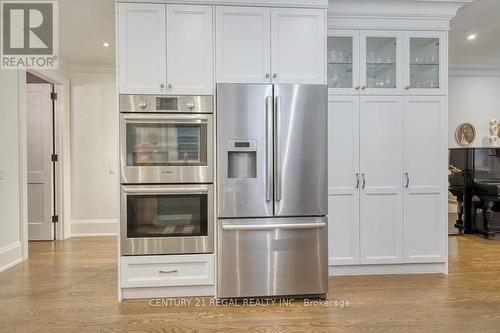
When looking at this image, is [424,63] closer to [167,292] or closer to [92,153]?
[167,292]

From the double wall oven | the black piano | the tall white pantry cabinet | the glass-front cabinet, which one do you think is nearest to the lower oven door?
the double wall oven

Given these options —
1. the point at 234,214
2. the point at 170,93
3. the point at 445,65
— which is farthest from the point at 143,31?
the point at 445,65

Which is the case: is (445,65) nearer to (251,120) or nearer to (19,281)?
(251,120)

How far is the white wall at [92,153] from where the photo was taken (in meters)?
5.21

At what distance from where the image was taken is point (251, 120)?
2.72 m

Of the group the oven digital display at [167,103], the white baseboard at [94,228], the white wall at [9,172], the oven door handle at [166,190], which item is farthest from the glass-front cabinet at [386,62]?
the white baseboard at [94,228]

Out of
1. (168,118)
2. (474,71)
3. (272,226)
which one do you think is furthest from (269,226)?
(474,71)

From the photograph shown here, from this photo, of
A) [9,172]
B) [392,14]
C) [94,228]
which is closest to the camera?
[392,14]

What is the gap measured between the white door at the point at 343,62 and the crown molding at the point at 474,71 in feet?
12.5

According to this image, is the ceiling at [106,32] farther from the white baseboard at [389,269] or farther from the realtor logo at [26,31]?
the white baseboard at [389,269]

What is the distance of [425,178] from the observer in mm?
3357

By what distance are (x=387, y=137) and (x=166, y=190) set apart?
221 centimetres

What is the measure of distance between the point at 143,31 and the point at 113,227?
11.8ft

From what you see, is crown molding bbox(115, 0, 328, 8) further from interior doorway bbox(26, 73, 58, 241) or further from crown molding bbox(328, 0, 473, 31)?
interior doorway bbox(26, 73, 58, 241)
